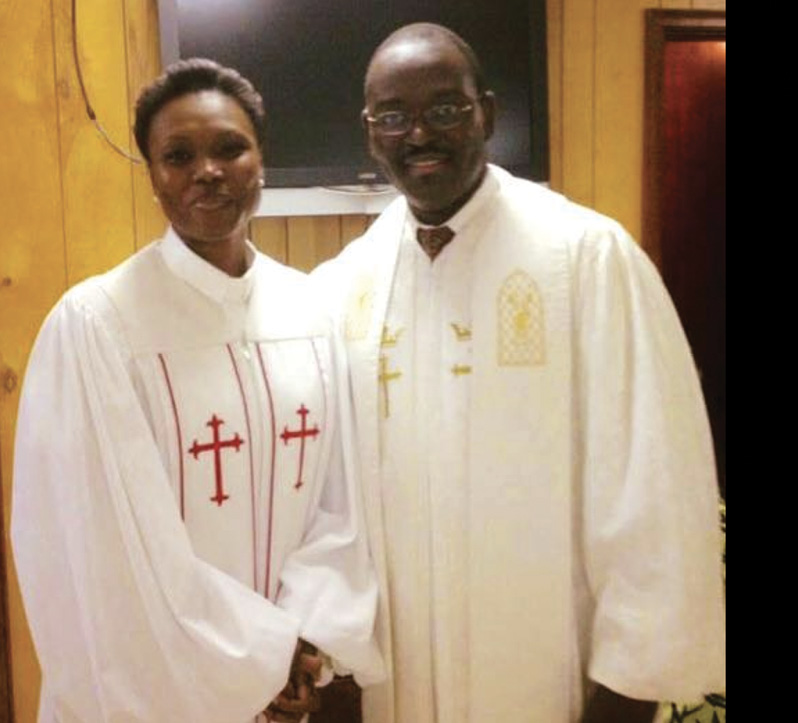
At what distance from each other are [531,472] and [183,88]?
808mm

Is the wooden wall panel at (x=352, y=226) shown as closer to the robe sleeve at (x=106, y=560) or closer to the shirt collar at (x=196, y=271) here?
the shirt collar at (x=196, y=271)

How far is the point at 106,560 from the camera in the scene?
1.43m

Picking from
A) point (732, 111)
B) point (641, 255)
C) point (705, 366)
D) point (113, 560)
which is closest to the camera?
point (732, 111)

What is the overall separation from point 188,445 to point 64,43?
1.23 m

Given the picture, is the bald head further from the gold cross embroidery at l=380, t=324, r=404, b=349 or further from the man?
the gold cross embroidery at l=380, t=324, r=404, b=349

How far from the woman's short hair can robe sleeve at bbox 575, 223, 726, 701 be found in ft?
2.03

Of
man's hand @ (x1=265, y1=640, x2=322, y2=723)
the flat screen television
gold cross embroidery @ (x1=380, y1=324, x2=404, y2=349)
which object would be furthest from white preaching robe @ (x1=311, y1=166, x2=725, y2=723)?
the flat screen television

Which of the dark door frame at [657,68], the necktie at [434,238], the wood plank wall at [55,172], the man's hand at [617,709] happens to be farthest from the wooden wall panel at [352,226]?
the man's hand at [617,709]

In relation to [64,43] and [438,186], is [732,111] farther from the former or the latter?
[64,43]

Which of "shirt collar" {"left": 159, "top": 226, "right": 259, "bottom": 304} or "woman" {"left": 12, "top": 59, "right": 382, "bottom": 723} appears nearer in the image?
"woman" {"left": 12, "top": 59, "right": 382, "bottom": 723}

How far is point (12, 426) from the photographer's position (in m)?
2.28

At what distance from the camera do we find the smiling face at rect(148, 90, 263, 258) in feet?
4.98

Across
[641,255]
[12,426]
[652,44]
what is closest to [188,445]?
[641,255]

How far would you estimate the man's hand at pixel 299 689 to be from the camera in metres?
1.58
